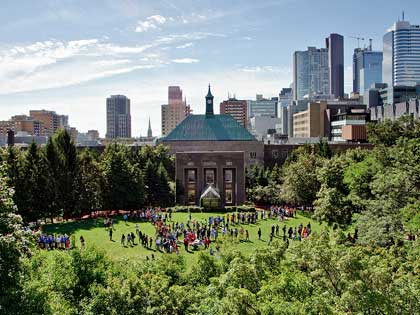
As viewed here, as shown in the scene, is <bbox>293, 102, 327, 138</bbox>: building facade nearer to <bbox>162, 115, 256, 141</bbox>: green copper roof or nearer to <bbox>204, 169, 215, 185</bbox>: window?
<bbox>162, 115, 256, 141</bbox>: green copper roof

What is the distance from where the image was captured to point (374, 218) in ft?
90.0

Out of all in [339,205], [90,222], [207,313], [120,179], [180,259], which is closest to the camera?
[207,313]

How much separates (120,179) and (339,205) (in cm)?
2595

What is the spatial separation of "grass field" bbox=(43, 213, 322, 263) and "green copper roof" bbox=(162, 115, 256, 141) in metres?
27.9

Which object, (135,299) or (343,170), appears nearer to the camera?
(135,299)

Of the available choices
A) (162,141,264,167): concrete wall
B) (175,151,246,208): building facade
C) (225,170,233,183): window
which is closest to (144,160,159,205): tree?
(175,151,246,208): building facade

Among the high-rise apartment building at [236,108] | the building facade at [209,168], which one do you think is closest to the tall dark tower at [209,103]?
the building facade at [209,168]

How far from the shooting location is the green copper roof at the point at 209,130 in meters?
77.4

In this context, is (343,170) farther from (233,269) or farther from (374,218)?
(233,269)

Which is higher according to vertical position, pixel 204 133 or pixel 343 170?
pixel 204 133

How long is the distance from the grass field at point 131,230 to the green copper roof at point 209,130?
91.6 ft

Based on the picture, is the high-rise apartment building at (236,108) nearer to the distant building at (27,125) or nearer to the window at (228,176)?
the distant building at (27,125)

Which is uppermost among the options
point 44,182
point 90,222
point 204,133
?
point 204,133

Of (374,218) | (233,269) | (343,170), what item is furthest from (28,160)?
(233,269)
